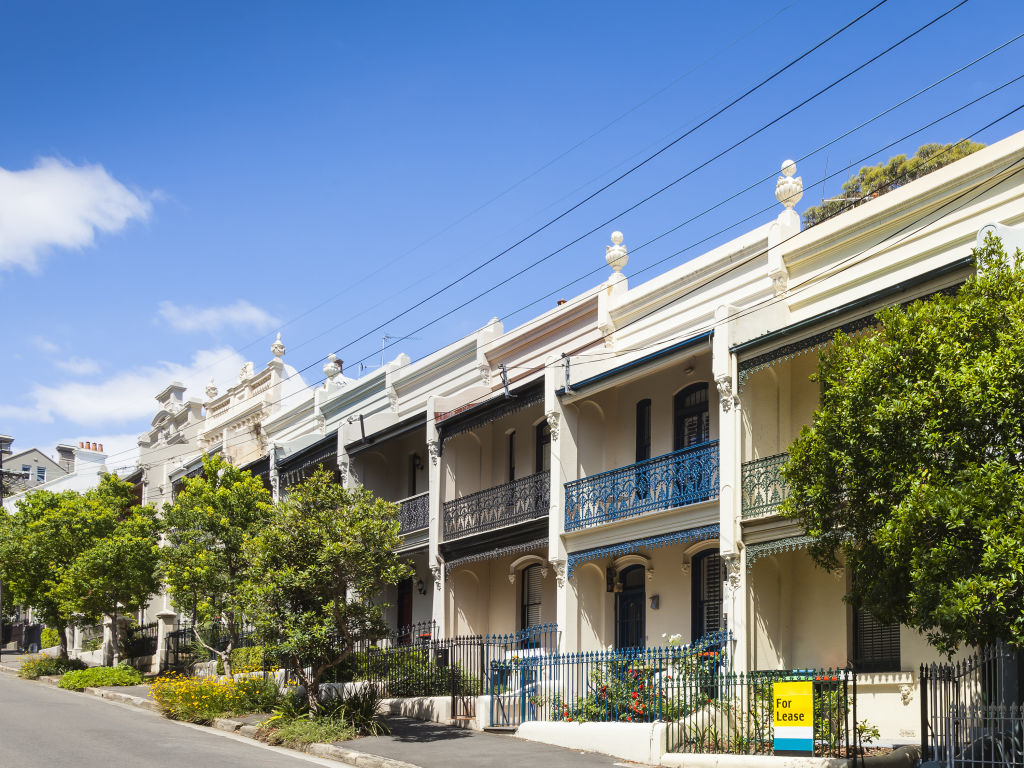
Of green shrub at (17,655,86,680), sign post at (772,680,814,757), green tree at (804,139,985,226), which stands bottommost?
green shrub at (17,655,86,680)

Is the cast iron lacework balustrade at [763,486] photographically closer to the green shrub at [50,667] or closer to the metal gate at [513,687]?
the metal gate at [513,687]

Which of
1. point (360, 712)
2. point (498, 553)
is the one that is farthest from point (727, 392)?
point (360, 712)

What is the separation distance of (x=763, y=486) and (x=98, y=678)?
732 inches

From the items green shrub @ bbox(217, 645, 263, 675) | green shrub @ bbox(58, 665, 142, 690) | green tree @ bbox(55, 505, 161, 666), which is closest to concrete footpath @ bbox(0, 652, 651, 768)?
green shrub @ bbox(217, 645, 263, 675)

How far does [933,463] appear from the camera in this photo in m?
10.8

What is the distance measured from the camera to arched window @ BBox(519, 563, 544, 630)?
24.8 metres

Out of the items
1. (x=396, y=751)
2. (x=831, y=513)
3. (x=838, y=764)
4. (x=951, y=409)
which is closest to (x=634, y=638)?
(x=396, y=751)

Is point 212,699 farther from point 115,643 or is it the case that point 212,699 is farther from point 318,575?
point 115,643

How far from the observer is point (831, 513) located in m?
12.0

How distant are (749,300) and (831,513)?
27.4 ft

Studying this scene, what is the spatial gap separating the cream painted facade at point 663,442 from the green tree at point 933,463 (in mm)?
3896

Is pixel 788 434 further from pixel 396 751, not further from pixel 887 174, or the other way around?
pixel 887 174

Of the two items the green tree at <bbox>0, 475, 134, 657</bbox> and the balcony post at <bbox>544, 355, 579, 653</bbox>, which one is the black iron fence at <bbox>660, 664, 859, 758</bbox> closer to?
the balcony post at <bbox>544, 355, 579, 653</bbox>

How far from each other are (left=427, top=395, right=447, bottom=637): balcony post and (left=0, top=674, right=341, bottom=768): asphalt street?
20.7 feet
